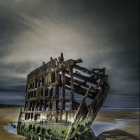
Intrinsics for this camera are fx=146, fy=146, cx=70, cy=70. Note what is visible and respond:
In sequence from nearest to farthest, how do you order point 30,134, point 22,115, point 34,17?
point 34,17, point 30,134, point 22,115

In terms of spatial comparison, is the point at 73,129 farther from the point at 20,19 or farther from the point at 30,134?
the point at 20,19

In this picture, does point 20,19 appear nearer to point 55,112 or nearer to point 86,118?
point 55,112

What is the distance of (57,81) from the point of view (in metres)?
7.51

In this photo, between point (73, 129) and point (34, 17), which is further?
point (34, 17)

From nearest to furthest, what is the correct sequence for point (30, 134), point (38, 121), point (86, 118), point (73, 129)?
point (73, 129)
point (86, 118)
point (38, 121)
point (30, 134)

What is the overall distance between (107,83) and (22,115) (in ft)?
23.6

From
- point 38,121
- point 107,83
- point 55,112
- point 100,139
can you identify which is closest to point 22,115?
point 38,121

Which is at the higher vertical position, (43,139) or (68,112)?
(68,112)

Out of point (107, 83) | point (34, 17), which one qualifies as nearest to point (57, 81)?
point (107, 83)

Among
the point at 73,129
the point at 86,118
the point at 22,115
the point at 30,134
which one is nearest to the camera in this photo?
the point at 73,129

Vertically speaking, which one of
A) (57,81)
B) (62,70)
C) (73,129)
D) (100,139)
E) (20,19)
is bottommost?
(100,139)

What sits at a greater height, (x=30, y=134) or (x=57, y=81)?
(x=57, y=81)

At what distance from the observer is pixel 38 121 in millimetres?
A: 8422

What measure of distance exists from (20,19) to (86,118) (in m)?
6.24
